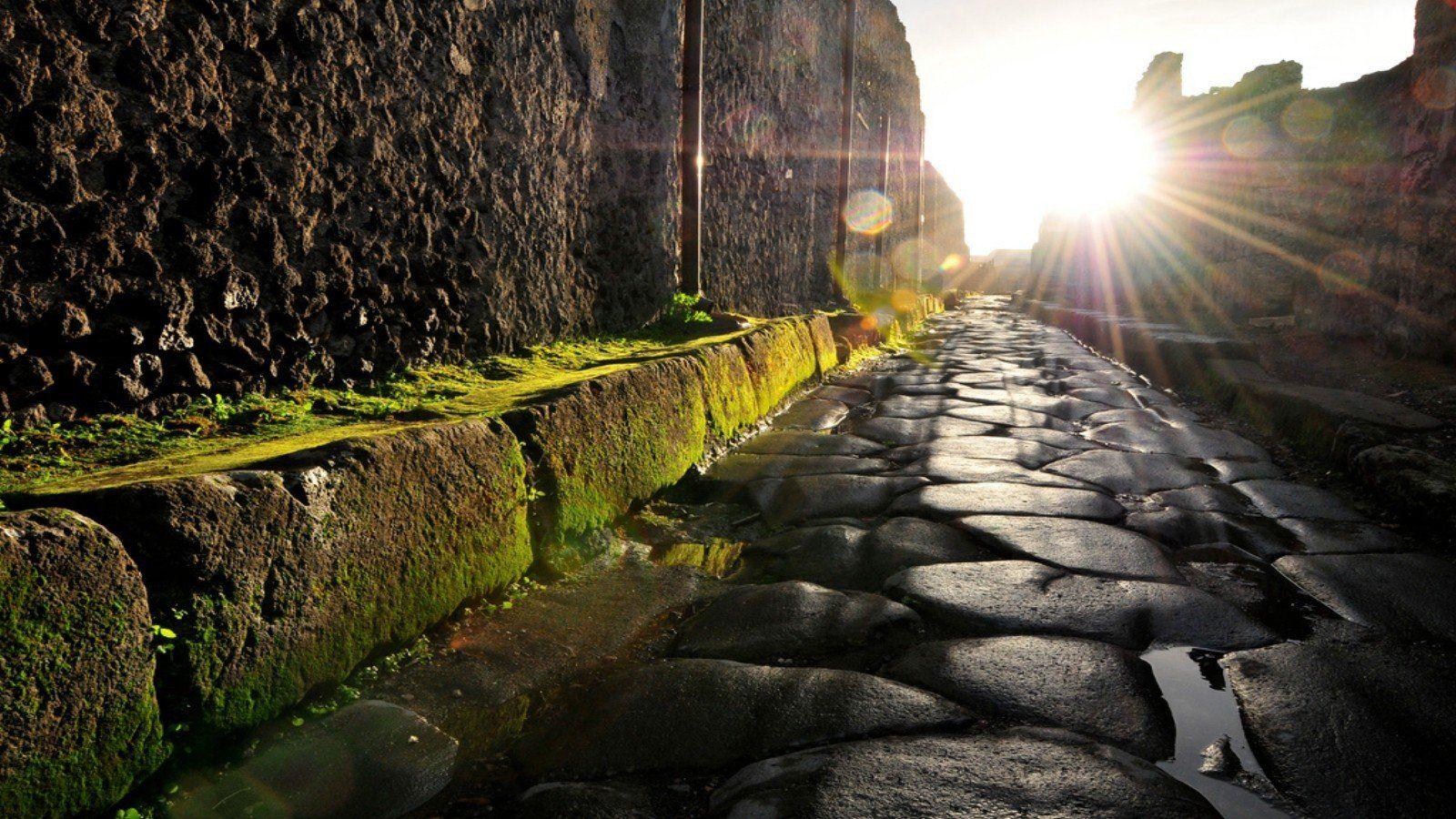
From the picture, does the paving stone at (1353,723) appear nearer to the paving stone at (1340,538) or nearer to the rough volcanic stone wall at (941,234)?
the paving stone at (1340,538)

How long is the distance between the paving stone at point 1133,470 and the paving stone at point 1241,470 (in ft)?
0.17

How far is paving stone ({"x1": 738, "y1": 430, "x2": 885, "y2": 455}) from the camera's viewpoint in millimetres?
3188

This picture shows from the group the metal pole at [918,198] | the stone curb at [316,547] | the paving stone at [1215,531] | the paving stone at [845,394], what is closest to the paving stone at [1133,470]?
the paving stone at [1215,531]

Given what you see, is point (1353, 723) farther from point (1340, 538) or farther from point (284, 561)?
point (284, 561)

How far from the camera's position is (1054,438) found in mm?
3492

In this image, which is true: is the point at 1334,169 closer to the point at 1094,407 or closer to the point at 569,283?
the point at 1094,407

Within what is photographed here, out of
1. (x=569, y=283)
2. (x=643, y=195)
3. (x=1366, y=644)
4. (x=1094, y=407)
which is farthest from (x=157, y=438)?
(x=1094, y=407)

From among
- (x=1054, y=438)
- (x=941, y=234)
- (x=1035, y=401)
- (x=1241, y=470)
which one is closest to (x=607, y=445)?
(x=1054, y=438)

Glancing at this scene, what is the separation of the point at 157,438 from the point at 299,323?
50 centimetres

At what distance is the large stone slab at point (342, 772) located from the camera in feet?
3.25

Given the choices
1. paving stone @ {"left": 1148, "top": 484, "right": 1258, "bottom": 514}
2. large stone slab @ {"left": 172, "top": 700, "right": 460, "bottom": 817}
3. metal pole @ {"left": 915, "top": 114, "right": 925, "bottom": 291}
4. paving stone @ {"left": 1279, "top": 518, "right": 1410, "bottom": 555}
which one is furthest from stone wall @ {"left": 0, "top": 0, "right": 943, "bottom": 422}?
metal pole @ {"left": 915, "top": 114, "right": 925, "bottom": 291}

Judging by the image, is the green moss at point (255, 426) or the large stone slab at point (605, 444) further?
the large stone slab at point (605, 444)

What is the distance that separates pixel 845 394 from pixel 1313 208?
4298mm

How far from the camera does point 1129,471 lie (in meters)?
2.92
